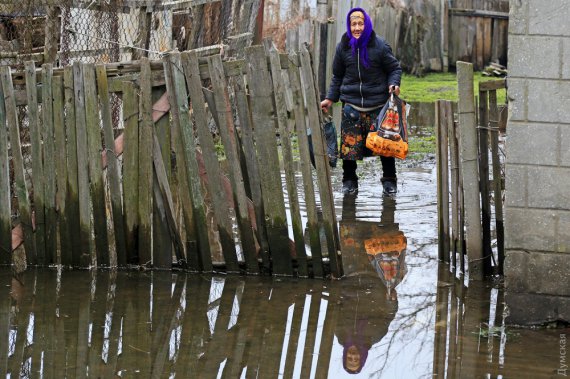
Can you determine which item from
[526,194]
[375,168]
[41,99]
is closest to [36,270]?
[41,99]

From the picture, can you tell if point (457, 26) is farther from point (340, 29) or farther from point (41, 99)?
point (41, 99)

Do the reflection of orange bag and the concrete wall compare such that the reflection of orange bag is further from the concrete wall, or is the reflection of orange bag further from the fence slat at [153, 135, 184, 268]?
the concrete wall

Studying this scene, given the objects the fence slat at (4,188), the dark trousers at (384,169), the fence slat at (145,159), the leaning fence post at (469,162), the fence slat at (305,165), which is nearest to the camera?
the leaning fence post at (469,162)

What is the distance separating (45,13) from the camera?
8.92m

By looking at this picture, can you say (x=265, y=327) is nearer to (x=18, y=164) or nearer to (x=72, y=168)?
(x=72, y=168)

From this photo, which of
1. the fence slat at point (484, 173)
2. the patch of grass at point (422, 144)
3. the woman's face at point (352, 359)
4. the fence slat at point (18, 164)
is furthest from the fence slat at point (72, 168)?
the patch of grass at point (422, 144)

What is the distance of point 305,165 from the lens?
6.82m

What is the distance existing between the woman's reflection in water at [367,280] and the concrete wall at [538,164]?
0.85 m

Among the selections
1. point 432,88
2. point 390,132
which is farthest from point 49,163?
point 432,88

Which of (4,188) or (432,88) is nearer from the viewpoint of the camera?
(4,188)

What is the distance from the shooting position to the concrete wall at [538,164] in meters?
5.75

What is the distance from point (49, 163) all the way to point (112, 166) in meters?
0.45

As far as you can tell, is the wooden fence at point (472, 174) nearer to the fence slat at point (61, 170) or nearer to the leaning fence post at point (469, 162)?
the leaning fence post at point (469, 162)

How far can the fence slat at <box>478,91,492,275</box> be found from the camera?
22.2ft
